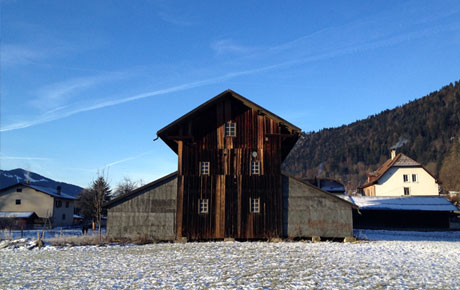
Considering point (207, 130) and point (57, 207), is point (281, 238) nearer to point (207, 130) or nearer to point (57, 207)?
point (207, 130)

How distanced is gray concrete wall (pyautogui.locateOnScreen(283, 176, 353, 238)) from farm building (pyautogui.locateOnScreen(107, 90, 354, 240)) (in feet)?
0.21

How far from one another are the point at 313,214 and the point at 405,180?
149ft

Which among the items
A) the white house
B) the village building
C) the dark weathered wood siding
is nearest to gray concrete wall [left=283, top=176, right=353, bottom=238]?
the dark weathered wood siding

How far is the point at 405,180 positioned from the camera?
62844 mm

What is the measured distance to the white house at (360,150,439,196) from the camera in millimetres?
62094

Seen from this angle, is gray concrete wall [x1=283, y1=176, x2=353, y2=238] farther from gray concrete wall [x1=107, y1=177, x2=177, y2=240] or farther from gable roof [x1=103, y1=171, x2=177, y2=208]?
gable roof [x1=103, y1=171, x2=177, y2=208]

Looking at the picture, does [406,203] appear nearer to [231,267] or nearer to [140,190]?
[140,190]

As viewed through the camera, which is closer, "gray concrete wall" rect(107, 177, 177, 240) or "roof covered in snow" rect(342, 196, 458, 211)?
"gray concrete wall" rect(107, 177, 177, 240)

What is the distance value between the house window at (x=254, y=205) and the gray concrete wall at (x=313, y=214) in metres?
1.76

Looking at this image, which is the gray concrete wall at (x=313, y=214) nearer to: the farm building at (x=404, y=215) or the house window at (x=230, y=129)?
the house window at (x=230, y=129)

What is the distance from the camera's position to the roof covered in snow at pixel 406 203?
41.8 m

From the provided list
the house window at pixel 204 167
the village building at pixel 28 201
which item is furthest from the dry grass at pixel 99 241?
the village building at pixel 28 201

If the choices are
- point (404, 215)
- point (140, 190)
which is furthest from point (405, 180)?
point (140, 190)

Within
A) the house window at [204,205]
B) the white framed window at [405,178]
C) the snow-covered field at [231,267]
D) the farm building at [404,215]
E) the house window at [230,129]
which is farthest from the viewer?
the white framed window at [405,178]
